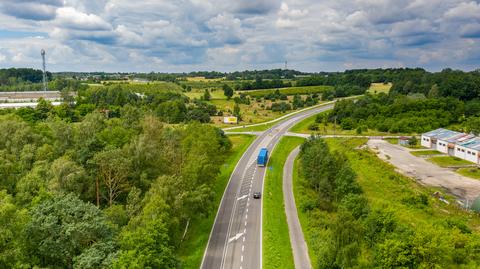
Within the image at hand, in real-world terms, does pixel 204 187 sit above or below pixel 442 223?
above

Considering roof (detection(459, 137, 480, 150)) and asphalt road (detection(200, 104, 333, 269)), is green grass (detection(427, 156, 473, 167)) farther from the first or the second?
asphalt road (detection(200, 104, 333, 269))

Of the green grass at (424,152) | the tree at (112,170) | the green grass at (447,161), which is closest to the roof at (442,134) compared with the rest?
the green grass at (424,152)

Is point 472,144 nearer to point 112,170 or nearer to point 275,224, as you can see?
point 275,224

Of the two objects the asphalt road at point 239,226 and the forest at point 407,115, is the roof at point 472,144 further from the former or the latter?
the asphalt road at point 239,226

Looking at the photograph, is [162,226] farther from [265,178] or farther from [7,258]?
[265,178]

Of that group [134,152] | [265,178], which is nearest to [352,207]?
[265,178]

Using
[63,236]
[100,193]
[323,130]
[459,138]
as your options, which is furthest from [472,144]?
[63,236]
